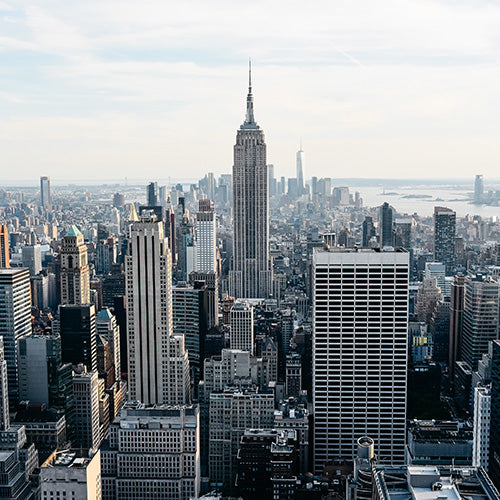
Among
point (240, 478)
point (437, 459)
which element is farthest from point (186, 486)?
point (437, 459)

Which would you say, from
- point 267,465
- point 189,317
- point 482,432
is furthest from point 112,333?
point 482,432

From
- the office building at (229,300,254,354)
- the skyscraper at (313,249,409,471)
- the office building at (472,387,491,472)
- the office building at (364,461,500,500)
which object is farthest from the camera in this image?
the office building at (229,300,254,354)

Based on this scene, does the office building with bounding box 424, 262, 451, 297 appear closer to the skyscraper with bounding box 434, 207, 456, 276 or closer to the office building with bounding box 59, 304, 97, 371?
the skyscraper with bounding box 434, 207, 456, 276

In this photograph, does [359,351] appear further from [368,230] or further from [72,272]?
[368,230]

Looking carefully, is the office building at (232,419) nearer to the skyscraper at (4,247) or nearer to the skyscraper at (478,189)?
the skyscraper at (478,189)

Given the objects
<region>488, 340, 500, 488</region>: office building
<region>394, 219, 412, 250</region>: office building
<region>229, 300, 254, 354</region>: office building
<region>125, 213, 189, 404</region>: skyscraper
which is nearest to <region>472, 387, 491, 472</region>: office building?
<region>488, 340, 500, 488</region>: office building

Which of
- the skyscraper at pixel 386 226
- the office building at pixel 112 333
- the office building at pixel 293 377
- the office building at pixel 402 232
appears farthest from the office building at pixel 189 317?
the office building at pixel 402 232
